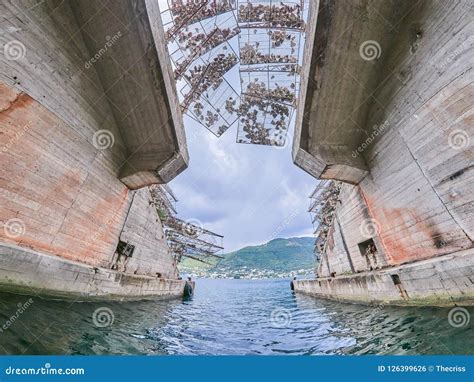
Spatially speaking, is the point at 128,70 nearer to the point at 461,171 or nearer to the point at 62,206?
the point at 62,206

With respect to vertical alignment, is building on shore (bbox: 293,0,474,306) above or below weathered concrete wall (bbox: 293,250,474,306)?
above

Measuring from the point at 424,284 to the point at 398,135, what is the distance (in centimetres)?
575

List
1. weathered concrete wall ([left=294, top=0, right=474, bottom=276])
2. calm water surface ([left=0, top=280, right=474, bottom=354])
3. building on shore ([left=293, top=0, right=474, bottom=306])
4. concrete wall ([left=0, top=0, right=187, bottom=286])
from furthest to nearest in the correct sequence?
concrete wall ([left=0, top=0, right=187, bottom=286])
weathered concrete wall ([left=294, top=0, right=474, bottom=276])
building on shore ([left=293, top=0, right=474, bottom=306])
calm water surface ([left=0, top=280, right=474, bottom=354])

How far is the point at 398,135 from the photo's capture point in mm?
9922

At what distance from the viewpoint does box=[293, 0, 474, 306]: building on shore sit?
713 centimetres

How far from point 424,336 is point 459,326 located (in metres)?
0.86

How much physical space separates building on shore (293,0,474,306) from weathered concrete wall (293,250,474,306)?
0.03 metres

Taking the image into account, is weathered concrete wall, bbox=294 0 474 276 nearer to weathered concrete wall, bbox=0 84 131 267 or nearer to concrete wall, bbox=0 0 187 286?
concrete wall, bbox=0 0 187 286

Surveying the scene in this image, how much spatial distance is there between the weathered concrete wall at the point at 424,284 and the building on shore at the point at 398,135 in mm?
34

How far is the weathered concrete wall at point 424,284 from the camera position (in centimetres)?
653

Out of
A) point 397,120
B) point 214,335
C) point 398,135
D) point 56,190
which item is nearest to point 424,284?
point 398,135

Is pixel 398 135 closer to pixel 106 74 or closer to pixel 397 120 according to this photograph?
pixel 397 120

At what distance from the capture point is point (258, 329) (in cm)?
921

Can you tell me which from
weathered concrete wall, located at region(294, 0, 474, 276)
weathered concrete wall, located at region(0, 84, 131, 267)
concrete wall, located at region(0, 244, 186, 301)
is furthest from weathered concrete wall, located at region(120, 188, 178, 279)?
weathered concrete wall, located at region(294, 0, 474, 276)
